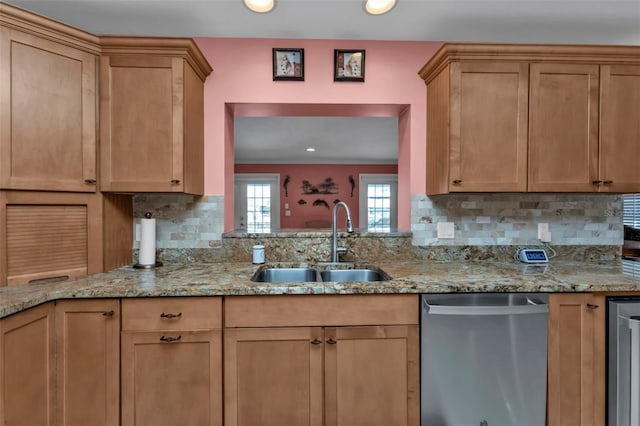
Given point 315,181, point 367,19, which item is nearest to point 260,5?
point 367,19

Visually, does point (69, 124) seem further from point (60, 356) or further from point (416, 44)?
point (416, 44)

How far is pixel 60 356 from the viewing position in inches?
52.7

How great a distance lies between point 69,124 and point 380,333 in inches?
71.4

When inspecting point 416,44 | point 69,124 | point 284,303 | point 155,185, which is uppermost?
point 416,44

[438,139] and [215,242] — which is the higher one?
[438,139]

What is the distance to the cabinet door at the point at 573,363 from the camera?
143cm

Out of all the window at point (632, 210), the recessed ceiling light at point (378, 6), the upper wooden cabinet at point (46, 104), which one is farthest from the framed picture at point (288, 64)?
Answer: the window at point (632, 210)

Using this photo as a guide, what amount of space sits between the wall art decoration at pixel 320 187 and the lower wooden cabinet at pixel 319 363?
6.19 m

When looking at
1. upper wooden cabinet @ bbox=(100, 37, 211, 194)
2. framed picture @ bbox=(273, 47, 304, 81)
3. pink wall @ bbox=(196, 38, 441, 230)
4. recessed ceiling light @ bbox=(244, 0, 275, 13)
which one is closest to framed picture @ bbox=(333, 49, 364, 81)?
pink wall @ bbox=(196, 38, 441, 230)

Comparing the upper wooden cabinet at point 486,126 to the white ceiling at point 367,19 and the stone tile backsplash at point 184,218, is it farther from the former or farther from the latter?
the stone tile backsplash at point 184,218

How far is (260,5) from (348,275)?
1601mm

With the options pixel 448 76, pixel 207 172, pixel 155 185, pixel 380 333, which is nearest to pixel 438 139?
pixel 448 76

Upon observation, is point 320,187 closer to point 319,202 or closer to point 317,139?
point 319,202

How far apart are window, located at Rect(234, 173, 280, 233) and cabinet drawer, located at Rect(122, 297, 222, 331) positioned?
6.06 m
